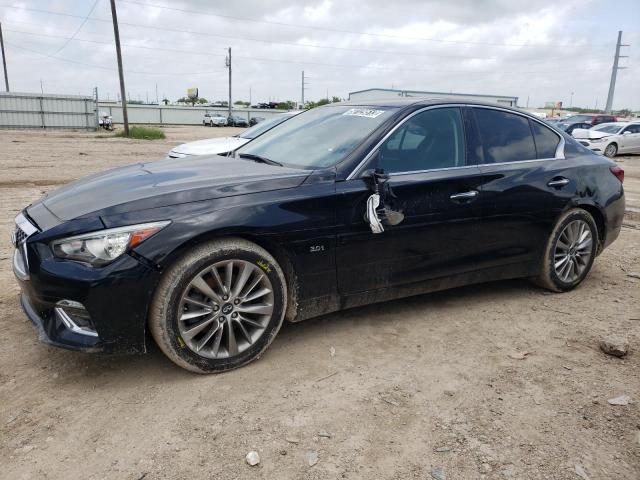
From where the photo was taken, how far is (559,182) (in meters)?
4.32

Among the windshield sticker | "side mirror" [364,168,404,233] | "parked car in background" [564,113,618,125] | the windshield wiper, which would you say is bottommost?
"side mirror" [364,168,404,233]

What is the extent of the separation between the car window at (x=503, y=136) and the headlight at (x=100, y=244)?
264 centimetres

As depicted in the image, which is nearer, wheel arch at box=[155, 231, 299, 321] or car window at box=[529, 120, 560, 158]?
wheel arch at box=[155, 231, 299, 321]

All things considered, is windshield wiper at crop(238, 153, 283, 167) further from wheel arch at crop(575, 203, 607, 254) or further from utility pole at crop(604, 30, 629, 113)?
utility pole at crop(604, 30, 629, 113)

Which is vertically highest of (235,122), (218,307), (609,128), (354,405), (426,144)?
(609,128)

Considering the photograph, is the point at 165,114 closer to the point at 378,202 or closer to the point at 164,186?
the point at 164,186

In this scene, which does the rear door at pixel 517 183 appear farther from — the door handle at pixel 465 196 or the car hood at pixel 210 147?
the car hood at pixel 210 147

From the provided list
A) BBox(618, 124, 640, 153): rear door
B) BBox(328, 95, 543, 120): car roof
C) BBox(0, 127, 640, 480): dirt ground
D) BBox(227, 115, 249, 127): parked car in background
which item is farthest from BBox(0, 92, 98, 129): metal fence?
BBox(328, 95, 543, 120): car roof

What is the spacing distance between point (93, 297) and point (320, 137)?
6.52 ft

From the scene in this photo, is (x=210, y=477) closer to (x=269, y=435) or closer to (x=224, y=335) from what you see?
(x=269, y=435)

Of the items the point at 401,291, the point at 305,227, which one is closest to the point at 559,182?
the point at 401,291

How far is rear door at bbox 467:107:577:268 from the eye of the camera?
4000 mm

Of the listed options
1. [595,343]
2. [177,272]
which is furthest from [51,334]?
[595,343]

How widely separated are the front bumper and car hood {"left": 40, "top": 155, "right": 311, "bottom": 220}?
30 cm
